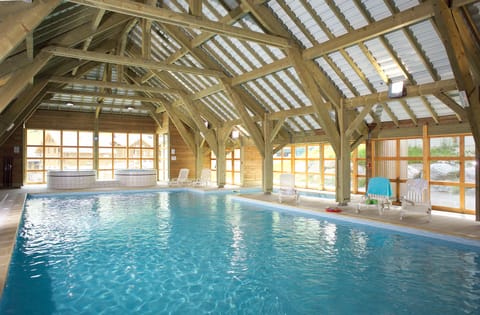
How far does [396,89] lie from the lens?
717 centimetres

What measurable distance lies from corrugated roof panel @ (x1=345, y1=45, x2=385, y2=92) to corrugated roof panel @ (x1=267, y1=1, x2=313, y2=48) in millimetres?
1013

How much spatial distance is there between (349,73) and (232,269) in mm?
5737

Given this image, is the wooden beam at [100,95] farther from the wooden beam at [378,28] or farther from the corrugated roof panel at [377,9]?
the corrugated roof panel at [377,9]

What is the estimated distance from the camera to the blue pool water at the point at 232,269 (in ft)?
11.0

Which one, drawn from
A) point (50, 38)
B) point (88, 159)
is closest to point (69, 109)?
point (88, 159)

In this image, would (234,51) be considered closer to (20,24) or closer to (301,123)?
(301,123)

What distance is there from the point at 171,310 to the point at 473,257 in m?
4.56

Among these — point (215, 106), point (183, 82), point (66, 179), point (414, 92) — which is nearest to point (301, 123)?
point (215, 106)

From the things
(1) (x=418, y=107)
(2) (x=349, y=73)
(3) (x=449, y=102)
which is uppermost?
(2) (x=349, y=73)

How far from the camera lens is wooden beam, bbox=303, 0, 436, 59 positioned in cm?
541

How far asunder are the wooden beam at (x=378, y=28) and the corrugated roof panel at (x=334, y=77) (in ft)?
1.72

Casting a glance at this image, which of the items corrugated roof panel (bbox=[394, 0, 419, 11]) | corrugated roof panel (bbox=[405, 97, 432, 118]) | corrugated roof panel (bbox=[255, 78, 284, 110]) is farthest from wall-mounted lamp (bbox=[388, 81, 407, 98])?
corrugated roof panel (bbox=[255, 78, 284, 110])

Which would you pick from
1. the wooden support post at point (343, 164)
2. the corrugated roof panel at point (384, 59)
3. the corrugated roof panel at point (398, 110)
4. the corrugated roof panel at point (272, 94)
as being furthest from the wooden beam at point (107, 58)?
the corrugated roof panel at point (398, 110)

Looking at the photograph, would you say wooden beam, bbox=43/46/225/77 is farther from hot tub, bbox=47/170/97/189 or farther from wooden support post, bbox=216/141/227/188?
hot tub, bbox=47/170/97/189
